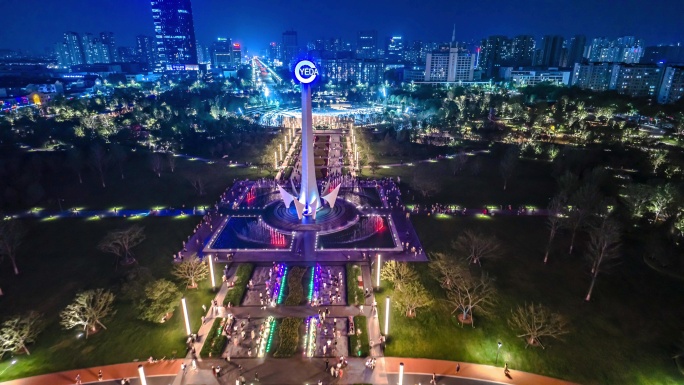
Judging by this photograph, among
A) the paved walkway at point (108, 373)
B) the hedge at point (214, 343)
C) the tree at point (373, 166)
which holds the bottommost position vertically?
the paved walkway at point (108, 373)

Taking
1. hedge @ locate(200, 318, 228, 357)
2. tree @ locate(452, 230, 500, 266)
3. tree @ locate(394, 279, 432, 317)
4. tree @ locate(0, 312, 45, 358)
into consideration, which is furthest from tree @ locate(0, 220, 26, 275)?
tree @ locate(452, 230, 500, 266)

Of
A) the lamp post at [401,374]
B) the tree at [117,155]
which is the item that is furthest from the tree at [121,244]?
the tree at [117,155]

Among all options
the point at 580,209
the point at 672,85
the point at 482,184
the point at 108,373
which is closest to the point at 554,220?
the point at 580,209

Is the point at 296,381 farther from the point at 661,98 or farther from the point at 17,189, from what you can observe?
the point at 661,98

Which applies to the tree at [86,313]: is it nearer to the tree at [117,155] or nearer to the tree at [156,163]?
the tree at [156,163]

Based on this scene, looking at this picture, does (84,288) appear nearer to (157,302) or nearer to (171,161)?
(157,302)

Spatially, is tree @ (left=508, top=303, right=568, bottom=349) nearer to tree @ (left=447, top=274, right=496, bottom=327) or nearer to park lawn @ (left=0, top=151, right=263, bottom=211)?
tree @ (left=447, top=274, right=496, bottom=327)
